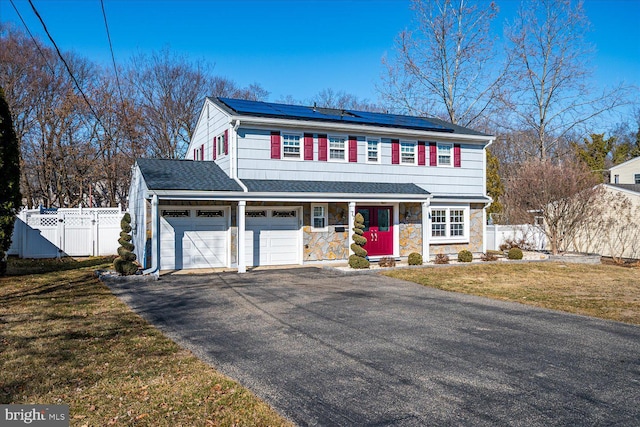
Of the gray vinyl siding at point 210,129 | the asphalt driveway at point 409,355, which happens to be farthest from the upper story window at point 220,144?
the asphalt driveway at point 409,355

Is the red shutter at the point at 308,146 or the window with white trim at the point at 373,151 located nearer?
the red shutter at the point at 308,146

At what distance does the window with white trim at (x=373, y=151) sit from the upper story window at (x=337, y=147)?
1.03m

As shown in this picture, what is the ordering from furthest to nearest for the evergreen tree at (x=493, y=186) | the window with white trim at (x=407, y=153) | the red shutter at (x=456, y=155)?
the evergreen tree at (x=493, y=186)
the red shutter at (x=456, y=155)
the window with white trim at (x=407, y=153)

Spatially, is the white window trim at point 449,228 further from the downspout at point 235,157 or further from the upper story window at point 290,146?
the downspout at point 235,157

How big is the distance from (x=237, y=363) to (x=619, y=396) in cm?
422

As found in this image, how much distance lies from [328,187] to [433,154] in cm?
520

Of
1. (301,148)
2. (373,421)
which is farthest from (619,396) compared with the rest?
(301,148)

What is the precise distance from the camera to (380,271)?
15.5 meters

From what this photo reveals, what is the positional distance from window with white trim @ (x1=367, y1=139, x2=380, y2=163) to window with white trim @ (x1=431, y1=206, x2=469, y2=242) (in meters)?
3.04

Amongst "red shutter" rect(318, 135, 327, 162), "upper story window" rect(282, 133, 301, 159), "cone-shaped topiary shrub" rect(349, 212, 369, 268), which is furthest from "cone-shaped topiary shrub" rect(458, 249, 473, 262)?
"upper story window" rect(282, 133, 301, 159)

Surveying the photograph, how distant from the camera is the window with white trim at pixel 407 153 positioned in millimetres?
18891

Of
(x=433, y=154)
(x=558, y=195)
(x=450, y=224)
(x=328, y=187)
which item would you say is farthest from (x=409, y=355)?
(x=558, y=195)

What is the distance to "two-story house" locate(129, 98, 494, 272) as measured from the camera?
1548 centimetres

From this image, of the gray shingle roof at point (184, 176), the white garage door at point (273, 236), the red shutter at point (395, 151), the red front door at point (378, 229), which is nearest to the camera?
the gray shingle roof at point (184, 176)
